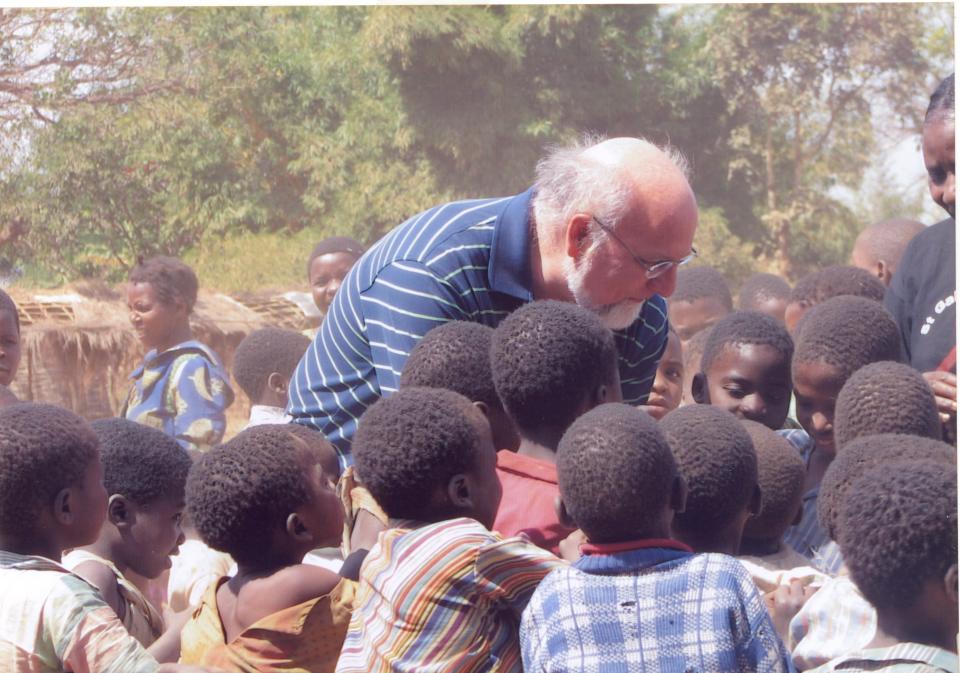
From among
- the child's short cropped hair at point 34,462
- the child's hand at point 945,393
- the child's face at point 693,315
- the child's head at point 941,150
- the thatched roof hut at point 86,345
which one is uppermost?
the child's head at point 941,150

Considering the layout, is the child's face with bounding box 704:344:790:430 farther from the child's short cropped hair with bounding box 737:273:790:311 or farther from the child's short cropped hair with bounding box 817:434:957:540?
the child's short cropped hair with bounding box 737:273:790:311

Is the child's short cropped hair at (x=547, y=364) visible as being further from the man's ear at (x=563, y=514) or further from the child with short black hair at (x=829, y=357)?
the child with short black hair at (x=829, y=357)

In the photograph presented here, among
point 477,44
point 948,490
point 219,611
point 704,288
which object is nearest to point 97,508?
point 219,611

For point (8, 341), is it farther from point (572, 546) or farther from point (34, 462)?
point (572, 546)

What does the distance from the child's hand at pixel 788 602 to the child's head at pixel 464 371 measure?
67 cm

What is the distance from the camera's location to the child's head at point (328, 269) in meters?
7.44

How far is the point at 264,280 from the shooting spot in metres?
16.6

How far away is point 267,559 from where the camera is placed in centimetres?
269

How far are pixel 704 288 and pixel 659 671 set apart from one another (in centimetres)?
440

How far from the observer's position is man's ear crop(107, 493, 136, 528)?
3.21 metres

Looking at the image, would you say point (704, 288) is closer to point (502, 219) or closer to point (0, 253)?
point (502, 219)

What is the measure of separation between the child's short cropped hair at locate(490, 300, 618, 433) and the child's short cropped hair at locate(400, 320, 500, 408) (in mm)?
103

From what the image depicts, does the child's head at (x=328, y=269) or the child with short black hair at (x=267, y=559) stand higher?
the child with short black hair at (x=267, y=559)

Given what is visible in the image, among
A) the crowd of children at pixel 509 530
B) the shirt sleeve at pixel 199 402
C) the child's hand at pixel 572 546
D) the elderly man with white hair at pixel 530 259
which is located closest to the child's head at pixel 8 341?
the shirt sleeve at pixel 199 402
